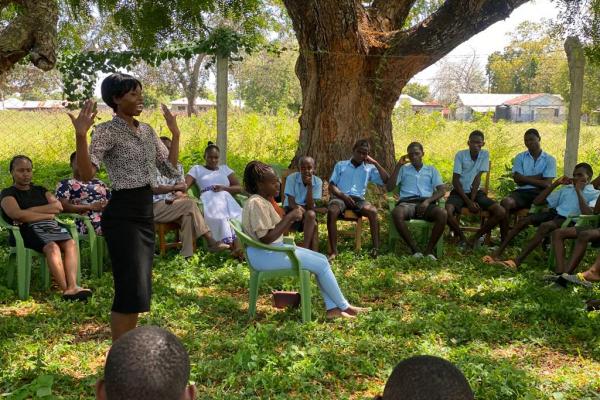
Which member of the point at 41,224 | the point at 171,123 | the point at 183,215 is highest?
the point at 171,123

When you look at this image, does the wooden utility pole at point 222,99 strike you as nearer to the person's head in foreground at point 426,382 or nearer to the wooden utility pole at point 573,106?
the wooden utility pole at point 573,106

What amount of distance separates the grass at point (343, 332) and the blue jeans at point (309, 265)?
0.19m

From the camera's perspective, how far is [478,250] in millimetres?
7230

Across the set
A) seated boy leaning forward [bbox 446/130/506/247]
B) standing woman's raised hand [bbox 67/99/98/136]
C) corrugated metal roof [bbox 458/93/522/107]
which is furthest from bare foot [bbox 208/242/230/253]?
corrugated metal roof [bbox 458/93/522/107]

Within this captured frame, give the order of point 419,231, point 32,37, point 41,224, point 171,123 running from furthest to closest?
point 419,231, point 41,224, point 171,123, point 32,37

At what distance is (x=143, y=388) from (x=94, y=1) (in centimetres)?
742

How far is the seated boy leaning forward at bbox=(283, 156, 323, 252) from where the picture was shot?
21.6 ft

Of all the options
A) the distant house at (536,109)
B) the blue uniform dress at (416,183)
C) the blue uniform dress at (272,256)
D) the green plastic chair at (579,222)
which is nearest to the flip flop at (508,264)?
the green plastic chair at (579,222)

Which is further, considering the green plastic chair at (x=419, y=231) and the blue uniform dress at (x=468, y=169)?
the blue uniform dress at (x=468, y=169)

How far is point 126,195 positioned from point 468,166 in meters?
4.98

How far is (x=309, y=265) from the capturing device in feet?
16.1

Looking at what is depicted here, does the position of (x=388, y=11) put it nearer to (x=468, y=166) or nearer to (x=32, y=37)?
(x=468, y=166)

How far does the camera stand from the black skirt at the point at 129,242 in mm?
3604

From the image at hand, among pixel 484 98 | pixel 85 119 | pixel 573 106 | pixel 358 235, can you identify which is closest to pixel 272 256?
pixel 85 119
